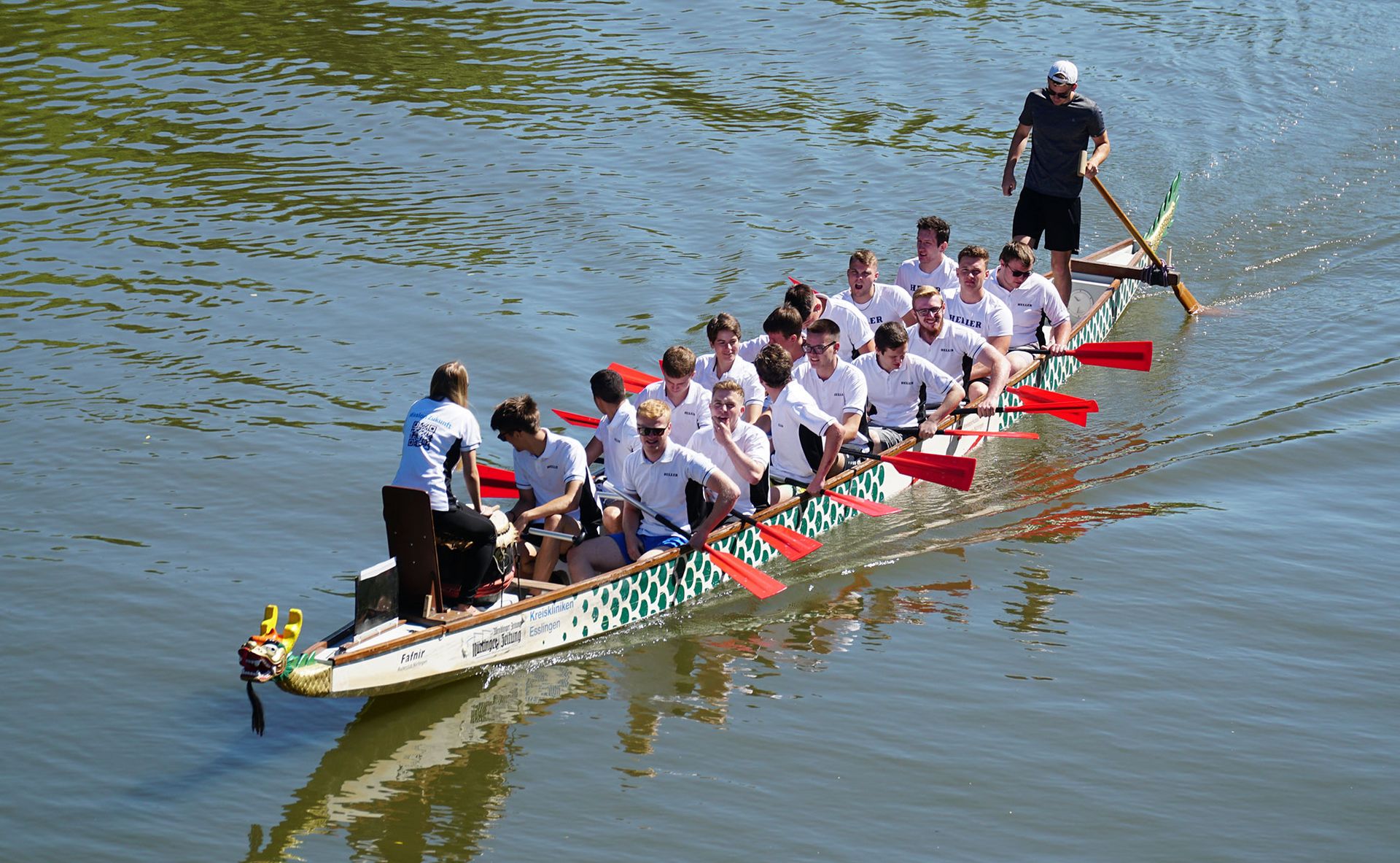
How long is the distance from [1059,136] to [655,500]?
21.5 ft

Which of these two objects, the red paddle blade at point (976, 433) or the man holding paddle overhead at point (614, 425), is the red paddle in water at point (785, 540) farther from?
the red paddle blade at point (976, 433)

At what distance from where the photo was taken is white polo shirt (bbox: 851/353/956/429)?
11.7 meters

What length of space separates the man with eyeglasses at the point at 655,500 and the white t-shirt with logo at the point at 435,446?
1.21 metres

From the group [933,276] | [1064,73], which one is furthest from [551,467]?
[1064,73]

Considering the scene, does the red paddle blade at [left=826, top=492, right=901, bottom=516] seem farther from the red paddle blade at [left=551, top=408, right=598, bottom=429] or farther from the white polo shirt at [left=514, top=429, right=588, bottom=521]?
the white polo shirt at [left=514, top=429, right=588, bottom=521]

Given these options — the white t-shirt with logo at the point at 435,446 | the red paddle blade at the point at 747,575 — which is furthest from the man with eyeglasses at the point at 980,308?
the white t-shirt with logo at the point at 435,446

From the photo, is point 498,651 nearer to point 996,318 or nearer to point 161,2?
point 996,318

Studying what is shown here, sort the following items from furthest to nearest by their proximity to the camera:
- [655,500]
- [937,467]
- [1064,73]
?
1. [1064,73]
2. [937,467]
3. [655,500]

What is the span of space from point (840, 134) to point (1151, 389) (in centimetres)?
782

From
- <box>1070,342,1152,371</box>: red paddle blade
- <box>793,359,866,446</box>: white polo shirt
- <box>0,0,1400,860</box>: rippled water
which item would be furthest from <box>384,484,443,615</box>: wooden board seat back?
<box>1070,342,1152,371</box>: red paddle blade

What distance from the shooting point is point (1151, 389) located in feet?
45.4

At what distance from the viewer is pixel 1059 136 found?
13.9 metres

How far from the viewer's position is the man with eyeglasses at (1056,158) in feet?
45.2

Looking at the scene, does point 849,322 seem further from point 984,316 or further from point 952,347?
point 984,316
